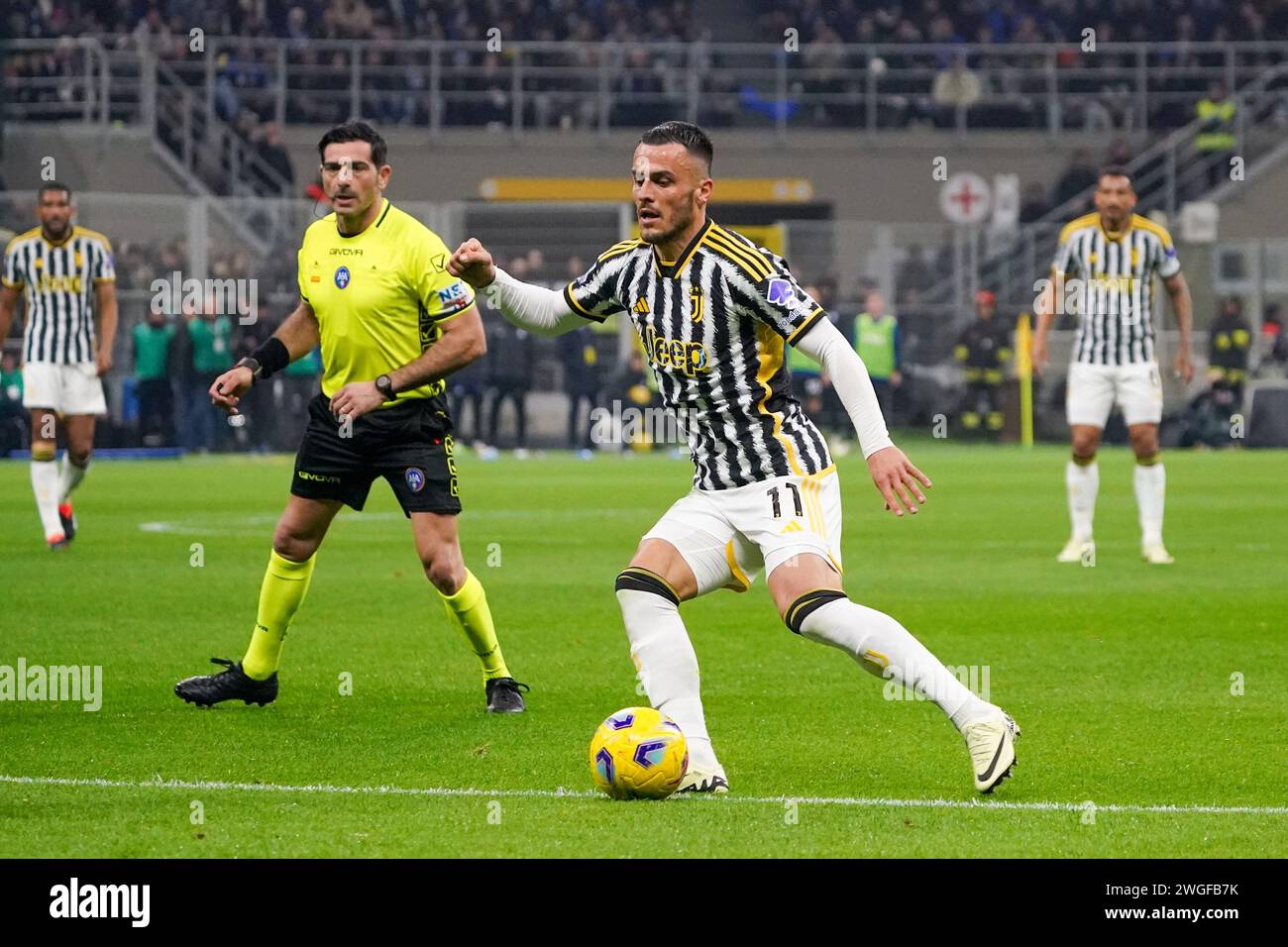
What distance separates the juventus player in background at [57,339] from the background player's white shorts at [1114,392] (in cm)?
673

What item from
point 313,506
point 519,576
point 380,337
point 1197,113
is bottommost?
point 519,576

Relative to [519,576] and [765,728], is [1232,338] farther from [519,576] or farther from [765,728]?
[765,728]

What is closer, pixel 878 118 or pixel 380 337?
pixel 380 337

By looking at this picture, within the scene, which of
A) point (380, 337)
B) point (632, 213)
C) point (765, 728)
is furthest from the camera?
point (632, 213)

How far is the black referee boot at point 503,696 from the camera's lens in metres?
8.21

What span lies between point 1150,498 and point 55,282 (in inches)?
308

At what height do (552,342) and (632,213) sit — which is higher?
(632,213)

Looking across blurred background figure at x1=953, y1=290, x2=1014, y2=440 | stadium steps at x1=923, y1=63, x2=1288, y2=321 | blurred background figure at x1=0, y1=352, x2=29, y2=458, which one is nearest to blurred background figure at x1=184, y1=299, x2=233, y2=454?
blurred background figure at x1=0, y1=352, x2=29, y2=458

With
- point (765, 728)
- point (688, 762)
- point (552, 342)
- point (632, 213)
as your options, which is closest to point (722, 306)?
point (688, 762)

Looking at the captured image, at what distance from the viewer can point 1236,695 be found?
28.2 ft

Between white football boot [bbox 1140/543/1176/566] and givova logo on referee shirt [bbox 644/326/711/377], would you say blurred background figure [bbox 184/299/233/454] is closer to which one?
white football boot [bbox 1140/543/1176/566]

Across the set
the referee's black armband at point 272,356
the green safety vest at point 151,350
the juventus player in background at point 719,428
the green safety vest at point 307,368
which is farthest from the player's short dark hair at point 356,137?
the green safety vest at point 307,368
